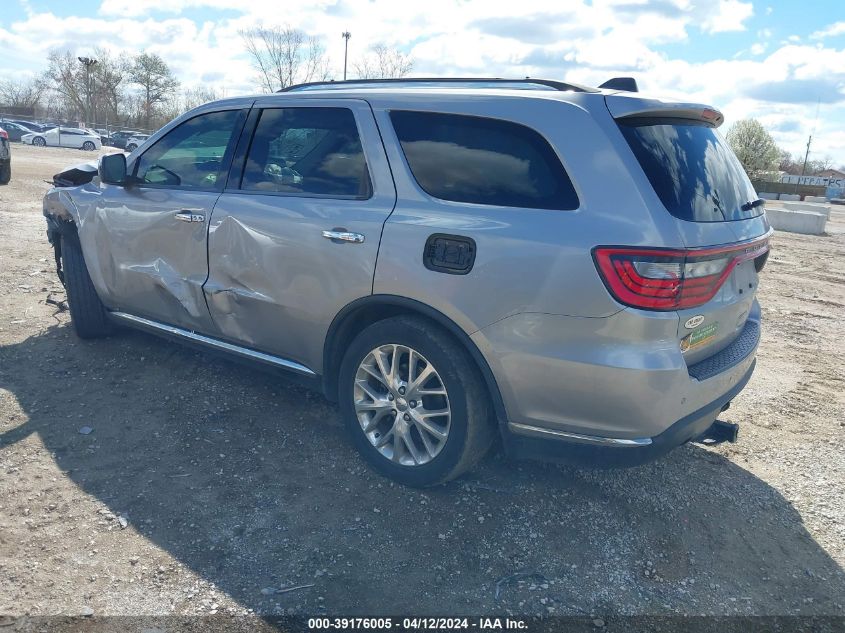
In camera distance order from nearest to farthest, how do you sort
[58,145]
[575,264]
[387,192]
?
1. [575,264]
2. [387,192]
3. [58,145]

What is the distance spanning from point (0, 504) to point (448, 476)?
2.08 meters

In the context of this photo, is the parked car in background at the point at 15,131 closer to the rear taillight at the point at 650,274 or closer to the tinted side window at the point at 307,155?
the tinted side window at the point at 307,155

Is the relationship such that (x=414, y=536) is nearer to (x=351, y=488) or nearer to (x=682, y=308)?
(x=351, y=488)

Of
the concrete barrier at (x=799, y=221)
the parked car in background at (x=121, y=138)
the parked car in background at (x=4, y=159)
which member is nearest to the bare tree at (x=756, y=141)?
the concrete barrier at (x=799, y=221)

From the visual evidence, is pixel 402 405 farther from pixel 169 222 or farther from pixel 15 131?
pixel 15 131

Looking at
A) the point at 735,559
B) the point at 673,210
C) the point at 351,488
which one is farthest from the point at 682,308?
the point at 351,488

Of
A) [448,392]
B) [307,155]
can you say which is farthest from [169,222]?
[448,392]

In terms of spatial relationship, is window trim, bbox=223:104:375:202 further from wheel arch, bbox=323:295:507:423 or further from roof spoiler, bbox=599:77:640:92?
roof spoiler, bbox=599:77:640:92

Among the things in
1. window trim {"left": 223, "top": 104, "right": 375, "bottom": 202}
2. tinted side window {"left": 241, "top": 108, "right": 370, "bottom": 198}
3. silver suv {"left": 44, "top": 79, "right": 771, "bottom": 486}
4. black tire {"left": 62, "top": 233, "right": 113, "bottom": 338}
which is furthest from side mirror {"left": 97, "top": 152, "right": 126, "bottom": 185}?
tinted side window {"left": 241, "top": 108, "right": 370, "bottom": 198}

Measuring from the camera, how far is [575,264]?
2.64m

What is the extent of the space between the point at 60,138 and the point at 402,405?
44.9 meters

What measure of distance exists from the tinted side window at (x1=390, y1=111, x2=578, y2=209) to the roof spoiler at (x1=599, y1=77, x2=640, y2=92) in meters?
0.70

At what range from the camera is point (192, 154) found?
4152 mm

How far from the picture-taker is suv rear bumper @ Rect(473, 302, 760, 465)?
262 centimetres
